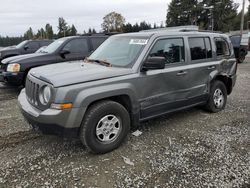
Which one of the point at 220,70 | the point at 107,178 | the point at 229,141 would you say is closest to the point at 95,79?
the point at 107,178

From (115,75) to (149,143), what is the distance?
50.2 inches

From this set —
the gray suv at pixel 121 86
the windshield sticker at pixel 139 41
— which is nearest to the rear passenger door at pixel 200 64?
the gray suv at pixel 121 86

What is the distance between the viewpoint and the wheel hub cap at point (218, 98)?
527cm

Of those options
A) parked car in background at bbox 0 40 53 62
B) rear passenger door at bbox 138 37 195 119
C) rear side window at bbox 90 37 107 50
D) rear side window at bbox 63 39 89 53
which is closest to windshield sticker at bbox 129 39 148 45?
rear passenger door at bbox 138 37 195 119

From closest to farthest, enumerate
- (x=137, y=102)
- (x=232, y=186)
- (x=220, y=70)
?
(x=232, y=186), (x=137, y=102), (x=220, y=70)

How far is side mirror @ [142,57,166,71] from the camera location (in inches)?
141

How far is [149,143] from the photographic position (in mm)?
3850

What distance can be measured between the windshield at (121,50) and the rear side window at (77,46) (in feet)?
11.3

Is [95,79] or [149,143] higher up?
[95,79]

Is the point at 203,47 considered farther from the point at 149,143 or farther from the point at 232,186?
→ the point at 232,186

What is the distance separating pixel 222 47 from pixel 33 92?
412 cm

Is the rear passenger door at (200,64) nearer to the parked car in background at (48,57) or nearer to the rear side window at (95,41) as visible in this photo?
the parked car in background at (48,57)

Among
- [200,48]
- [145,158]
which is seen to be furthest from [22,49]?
[145,158]

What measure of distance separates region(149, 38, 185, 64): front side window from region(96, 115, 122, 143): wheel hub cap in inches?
48.7
